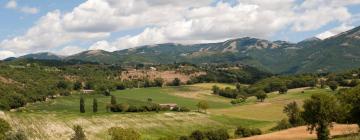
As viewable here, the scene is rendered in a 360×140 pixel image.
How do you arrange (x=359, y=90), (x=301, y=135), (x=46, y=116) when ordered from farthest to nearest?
(x=46, y=116), (x=301, y=135), (x=359, y=90)

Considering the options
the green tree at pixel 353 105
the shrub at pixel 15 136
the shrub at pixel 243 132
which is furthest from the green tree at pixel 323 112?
the shrub at pixel 15 136

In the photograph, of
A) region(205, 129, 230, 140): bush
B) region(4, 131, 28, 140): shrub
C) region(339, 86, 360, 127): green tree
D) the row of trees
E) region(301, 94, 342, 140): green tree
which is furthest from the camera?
region(205, 129, 230, 140): bush

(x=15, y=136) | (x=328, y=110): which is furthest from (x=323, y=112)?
(x=15, y=136)

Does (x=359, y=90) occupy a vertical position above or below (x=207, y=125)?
above

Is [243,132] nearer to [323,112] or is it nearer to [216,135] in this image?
[216,135]

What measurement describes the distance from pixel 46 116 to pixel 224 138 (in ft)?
237

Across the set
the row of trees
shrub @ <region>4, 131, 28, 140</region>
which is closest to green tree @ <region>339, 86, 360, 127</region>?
the row of trees

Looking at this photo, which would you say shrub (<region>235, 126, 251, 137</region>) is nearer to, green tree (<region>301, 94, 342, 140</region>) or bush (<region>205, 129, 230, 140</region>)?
bush (<region>205, 129, 230, 140</region>)

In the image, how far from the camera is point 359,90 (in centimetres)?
9006

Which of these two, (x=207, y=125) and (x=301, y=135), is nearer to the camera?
(x=301, y=135)

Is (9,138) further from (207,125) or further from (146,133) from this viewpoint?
(207,125)

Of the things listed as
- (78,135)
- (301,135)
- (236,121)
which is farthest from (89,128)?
(301,135)

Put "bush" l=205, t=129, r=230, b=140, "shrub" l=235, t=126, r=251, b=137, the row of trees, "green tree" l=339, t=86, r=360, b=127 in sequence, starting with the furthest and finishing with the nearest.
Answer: "shrub" l=235, t=126, r=251, b=137 < "bush" l=205, t=129, r=230, b=140 < the row of trees < "green tree" l=339, t=86, r=360, b=127

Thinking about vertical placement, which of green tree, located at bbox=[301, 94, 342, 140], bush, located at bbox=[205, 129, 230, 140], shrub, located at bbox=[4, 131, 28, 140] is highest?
green tree, located at bbox=[301, 94, 342, 140]
